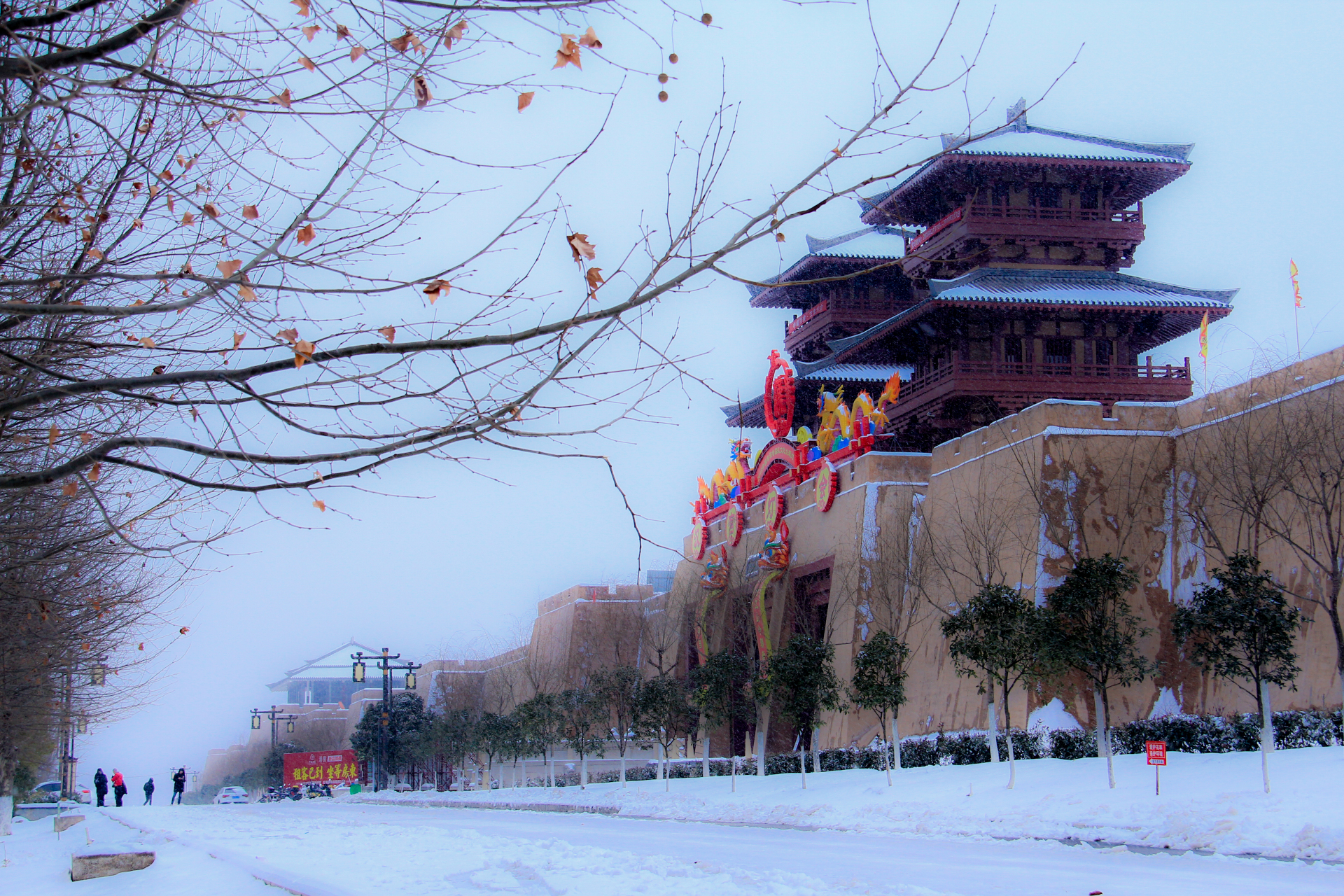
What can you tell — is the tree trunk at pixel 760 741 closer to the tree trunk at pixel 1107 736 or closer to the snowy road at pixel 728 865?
the snowy road at pixel 728 865

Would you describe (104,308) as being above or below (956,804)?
above

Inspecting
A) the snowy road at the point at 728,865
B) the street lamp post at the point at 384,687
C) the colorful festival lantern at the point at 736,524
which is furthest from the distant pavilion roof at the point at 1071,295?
the street lamp post at the point at 384,687

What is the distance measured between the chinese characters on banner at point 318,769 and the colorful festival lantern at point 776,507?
26.0 m

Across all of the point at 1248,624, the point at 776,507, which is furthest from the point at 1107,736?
the point at 776,507

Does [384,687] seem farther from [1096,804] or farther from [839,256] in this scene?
[1096,804]

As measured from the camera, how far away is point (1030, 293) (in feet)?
83.5

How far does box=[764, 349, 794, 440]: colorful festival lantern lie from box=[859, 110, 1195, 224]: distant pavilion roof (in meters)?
6.44

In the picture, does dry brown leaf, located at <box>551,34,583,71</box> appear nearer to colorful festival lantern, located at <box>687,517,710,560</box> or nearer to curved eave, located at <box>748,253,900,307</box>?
curved eave, located at <box>748,253,900,307</box>

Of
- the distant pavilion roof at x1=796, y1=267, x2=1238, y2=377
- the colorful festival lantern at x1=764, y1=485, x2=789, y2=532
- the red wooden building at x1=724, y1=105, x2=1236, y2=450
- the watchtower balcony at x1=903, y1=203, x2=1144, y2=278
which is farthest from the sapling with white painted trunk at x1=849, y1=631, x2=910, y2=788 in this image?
the colorful festival lantern at x1=764, y1=485, x2=789, y2=532

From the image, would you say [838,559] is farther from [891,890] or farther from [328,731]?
[328,731]

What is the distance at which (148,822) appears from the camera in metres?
24.2

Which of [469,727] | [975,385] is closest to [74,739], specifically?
[469,727]

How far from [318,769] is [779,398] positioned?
93.1 feet

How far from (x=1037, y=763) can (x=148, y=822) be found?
60.4ft
